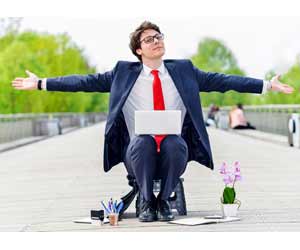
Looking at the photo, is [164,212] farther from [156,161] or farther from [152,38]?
[152,38]

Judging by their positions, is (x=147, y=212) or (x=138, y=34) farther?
(x=138, y=34)

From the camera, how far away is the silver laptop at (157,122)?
8.68 meters

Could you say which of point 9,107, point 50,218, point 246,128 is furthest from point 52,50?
point 50,218

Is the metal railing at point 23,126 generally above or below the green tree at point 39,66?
below

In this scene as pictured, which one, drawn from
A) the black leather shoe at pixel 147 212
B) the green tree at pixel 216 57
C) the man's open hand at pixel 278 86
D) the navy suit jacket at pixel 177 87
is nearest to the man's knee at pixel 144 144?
the navy suit jacket at pixel 177 87

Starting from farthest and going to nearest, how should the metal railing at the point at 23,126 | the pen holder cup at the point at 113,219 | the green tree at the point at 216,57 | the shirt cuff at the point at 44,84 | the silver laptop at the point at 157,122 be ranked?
the green tree at the point at 216,57 < the metal railing at the point at 23,126 < the shirt cuff at the point at 44,84 < the pen holder cup at the point at 113,219 < the silver laptop at the point at 157,122

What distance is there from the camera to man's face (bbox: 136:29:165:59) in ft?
30.0

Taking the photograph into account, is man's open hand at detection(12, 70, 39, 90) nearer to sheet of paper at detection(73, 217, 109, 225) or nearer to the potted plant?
sheet of paper at detection(73, 217, 109, 225)

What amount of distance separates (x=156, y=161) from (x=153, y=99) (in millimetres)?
567

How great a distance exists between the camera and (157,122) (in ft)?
28.6

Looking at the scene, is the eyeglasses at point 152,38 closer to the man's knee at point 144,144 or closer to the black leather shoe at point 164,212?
the man's knee at point 144,144

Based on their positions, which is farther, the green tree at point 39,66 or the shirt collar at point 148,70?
the green tree at point 39,66

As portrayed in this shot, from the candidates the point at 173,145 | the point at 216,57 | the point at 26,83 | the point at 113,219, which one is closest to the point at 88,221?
the point at 113,219

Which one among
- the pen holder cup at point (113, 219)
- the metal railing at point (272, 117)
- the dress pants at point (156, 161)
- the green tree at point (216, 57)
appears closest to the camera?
the dress pants at point (156, 161)
